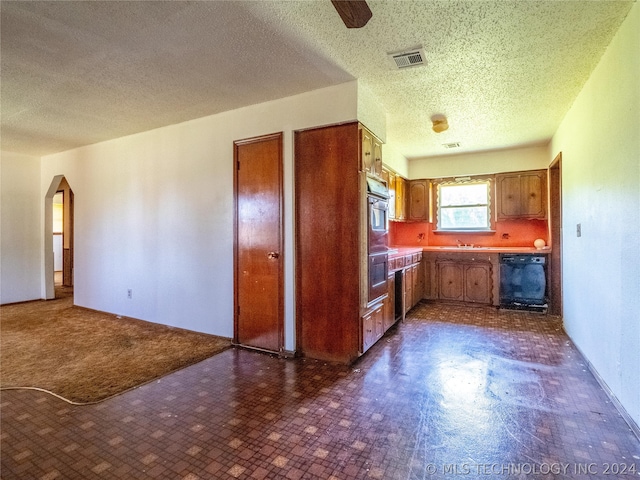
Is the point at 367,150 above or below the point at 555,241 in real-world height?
above

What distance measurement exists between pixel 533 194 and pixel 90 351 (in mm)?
6426

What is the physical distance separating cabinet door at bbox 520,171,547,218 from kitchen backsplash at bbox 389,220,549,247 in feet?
0.90

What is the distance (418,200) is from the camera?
6238 mm

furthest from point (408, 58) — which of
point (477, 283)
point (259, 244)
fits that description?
point (477, 283)

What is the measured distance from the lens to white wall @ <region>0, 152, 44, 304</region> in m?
5.49

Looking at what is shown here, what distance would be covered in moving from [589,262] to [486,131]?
2.32 meters

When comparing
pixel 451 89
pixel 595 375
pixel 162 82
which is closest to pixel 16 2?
pixel 162 82

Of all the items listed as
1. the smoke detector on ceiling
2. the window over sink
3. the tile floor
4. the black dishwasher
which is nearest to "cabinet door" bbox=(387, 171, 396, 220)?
the window over sink

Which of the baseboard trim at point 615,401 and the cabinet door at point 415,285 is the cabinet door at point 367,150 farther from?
the baseboard trim at point 615,401

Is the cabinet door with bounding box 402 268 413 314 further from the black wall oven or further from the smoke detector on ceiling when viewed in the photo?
the smoke detector on ceiling

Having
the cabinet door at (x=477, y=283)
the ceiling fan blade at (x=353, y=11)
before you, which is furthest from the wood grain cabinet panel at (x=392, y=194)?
the ceiling fan blade at (x=353, y=11)

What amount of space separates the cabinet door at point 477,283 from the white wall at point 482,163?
1709 mm

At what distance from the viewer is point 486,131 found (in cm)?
453

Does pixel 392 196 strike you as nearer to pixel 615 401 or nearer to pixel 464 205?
pixel 464 205
